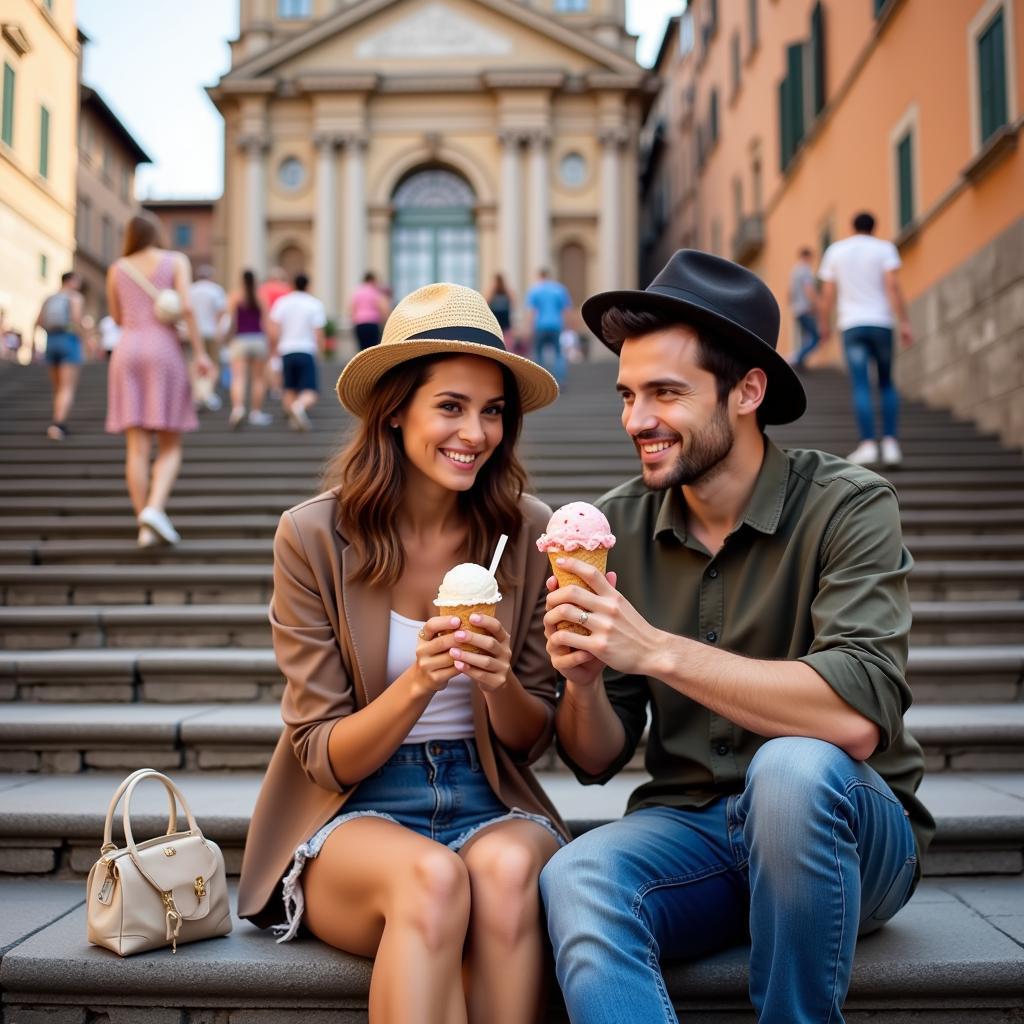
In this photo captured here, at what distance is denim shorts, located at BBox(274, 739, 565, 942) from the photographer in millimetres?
2701

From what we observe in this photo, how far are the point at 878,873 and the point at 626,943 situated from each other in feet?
2.00

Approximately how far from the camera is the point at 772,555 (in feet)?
8.68

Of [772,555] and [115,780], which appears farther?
[115,780]

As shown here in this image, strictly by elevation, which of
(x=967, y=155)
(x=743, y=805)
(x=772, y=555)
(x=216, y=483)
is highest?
(x=967, y=155)

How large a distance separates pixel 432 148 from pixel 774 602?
2900cm

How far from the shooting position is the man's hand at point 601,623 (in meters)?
2.29

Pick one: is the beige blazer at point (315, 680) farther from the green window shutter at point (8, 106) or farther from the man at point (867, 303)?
the green window shutter at point (8, 106)

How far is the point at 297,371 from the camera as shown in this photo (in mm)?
11109

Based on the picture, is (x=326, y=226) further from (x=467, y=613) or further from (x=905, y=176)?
(x=467, y=613)

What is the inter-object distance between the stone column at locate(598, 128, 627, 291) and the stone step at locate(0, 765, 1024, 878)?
27277 mm

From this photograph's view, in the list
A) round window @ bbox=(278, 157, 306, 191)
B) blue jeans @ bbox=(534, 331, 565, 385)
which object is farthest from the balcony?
round window @ bbox=(278, 157, 306, 191)

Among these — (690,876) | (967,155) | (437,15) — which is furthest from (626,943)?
(437,15)

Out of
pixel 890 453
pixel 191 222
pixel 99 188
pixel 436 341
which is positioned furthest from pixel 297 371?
pixel 191 222

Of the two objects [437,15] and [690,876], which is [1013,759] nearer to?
[690,876]
